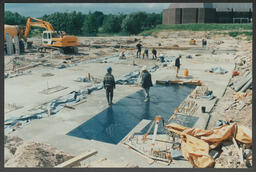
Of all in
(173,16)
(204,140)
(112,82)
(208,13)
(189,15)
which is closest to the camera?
(204,140)

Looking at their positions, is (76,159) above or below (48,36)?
below

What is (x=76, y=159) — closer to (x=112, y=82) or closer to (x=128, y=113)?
(x=128, y=113)

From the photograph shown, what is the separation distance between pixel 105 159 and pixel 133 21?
52.4 meters

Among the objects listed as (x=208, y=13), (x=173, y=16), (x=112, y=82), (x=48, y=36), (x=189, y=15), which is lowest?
(x=112, y=82)

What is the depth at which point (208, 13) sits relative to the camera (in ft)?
235

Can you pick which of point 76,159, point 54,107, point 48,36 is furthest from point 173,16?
point 76,159

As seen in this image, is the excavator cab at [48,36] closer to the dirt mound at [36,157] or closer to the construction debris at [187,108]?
the construction debris at [187,108]

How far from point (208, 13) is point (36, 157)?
242ft

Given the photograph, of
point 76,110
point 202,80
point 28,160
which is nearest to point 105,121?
point 76,110

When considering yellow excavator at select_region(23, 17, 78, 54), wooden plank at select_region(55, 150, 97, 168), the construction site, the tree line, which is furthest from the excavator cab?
wooden plank at select_region(55, 150, 97, 168)

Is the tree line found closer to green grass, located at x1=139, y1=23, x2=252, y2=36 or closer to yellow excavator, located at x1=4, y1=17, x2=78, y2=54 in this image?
yellow excavator, located at x1=4, y1=17, x2=78, y2=54

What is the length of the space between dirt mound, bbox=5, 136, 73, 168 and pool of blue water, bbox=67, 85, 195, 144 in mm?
1402

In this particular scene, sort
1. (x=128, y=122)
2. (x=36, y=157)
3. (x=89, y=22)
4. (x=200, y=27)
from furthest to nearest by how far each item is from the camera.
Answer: (x=200, y=27) → (x=89, y=22) → (x=128, y=122) → (x=36, y=157)

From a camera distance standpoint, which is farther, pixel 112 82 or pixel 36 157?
pixel 112 82
